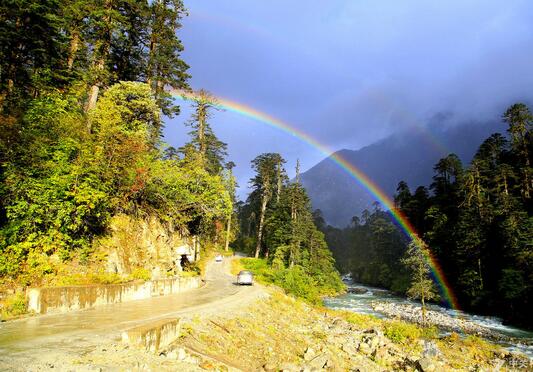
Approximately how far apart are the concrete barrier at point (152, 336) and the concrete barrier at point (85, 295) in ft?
Answer: 17.2

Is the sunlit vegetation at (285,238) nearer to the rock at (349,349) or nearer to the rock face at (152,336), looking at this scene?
the rock at (349,349)

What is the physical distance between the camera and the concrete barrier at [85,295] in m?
12.6

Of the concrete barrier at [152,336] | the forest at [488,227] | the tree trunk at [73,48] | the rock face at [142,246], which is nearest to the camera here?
the concrete barrier at [152,336]

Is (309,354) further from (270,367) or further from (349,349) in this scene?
(349,349)

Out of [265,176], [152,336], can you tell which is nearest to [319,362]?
[152,336]

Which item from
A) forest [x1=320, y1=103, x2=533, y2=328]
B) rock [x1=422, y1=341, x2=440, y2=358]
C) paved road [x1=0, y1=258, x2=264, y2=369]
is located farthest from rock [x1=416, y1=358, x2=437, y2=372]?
forest [x1=320, y1=103, x2=533, y2=328]

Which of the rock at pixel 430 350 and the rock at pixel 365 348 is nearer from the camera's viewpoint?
the rock at pixel 365 348

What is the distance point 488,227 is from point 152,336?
51.6 m

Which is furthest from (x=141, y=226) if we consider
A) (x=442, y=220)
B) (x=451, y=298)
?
(x=442, y=220)

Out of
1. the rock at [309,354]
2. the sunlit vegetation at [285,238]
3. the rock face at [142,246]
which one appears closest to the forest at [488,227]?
the sunlit vegetation at [285,238]

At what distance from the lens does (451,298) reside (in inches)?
2009

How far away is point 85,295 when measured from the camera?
1437cm

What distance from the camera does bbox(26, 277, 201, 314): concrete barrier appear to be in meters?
12.6

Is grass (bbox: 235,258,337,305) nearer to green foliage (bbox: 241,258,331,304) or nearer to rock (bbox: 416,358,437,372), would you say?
green foliage (bbox: 241,258,331,304)
